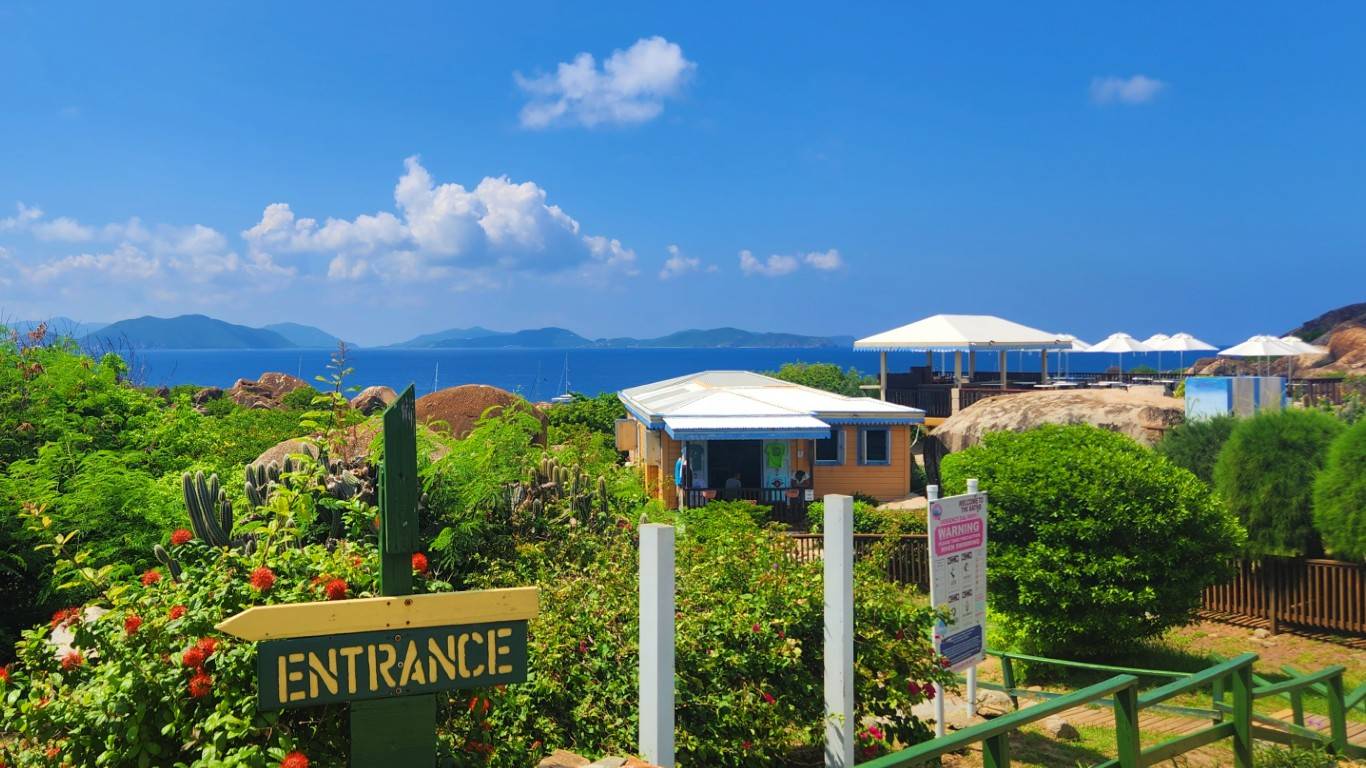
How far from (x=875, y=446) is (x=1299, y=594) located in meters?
9.82

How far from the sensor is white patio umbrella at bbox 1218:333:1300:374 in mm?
34094

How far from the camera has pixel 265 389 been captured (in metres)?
43.9

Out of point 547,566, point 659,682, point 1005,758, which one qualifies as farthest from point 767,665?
point 1005,758

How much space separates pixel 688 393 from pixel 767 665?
17.8m

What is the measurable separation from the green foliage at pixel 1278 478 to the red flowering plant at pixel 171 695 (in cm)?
1416

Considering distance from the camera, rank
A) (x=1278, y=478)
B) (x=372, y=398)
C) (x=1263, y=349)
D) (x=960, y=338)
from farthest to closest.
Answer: (x=1263, y=349) → (x=372, y=398) → (x=960, y=338) → (x=1278, y=478)

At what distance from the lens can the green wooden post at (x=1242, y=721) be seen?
551cm

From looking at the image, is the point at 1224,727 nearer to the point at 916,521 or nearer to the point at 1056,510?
the point at 1056,510

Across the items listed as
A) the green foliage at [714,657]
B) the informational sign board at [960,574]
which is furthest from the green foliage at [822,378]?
the green foliage at [714,657]

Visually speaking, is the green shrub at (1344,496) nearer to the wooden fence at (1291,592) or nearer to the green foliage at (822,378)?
the wooden fence at (1291,592)

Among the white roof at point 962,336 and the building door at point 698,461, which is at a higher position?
the white roof at point 962,336

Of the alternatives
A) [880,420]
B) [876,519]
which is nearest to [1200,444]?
[876,519]

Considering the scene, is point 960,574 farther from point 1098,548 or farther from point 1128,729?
point 1128,729

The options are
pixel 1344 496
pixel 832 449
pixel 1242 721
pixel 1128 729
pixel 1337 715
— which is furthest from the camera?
pixel 832 449
